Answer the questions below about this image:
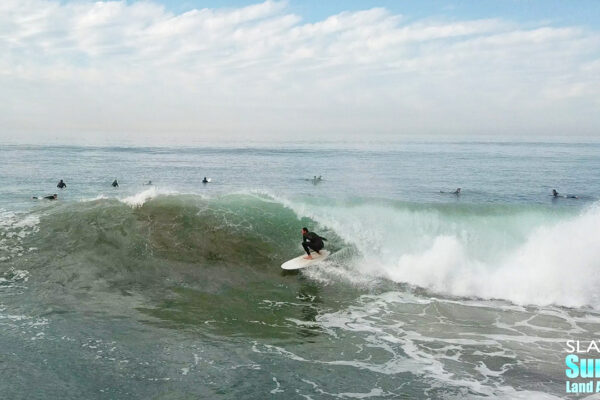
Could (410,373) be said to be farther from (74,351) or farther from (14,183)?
(14,183)

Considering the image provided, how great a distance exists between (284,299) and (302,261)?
9.28 feet

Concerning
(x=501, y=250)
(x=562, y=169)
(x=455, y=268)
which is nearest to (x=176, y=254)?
(x=455, y=268)

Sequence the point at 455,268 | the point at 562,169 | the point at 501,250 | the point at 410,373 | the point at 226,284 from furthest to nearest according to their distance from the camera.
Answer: the point at 562,169 < the point at 501,250 < the point at 455,268 < the point at 226,284 < the point at 410,373

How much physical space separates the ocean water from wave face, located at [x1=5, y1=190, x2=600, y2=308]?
0.08 metres

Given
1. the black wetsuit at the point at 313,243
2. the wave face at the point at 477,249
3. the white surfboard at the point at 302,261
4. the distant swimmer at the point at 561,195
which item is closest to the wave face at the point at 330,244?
the wave face at the point at 477,249

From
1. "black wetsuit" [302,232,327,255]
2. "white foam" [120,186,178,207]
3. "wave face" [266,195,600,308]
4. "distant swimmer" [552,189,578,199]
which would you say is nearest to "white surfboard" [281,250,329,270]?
"black wetsuit" [302,232,327,255]

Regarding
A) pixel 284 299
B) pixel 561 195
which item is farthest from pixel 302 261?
pixel 561 195

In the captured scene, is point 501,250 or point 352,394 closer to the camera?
point 352,394

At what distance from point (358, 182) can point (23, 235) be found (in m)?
28.4

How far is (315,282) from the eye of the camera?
15.9 m

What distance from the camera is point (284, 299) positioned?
14.3m

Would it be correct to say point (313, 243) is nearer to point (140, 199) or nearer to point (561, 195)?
point (140, 199)

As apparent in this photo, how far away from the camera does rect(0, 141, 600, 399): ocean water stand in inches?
357

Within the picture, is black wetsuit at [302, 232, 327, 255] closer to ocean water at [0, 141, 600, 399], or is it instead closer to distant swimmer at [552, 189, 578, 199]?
ocean water at [0, 141, 600, 399]
